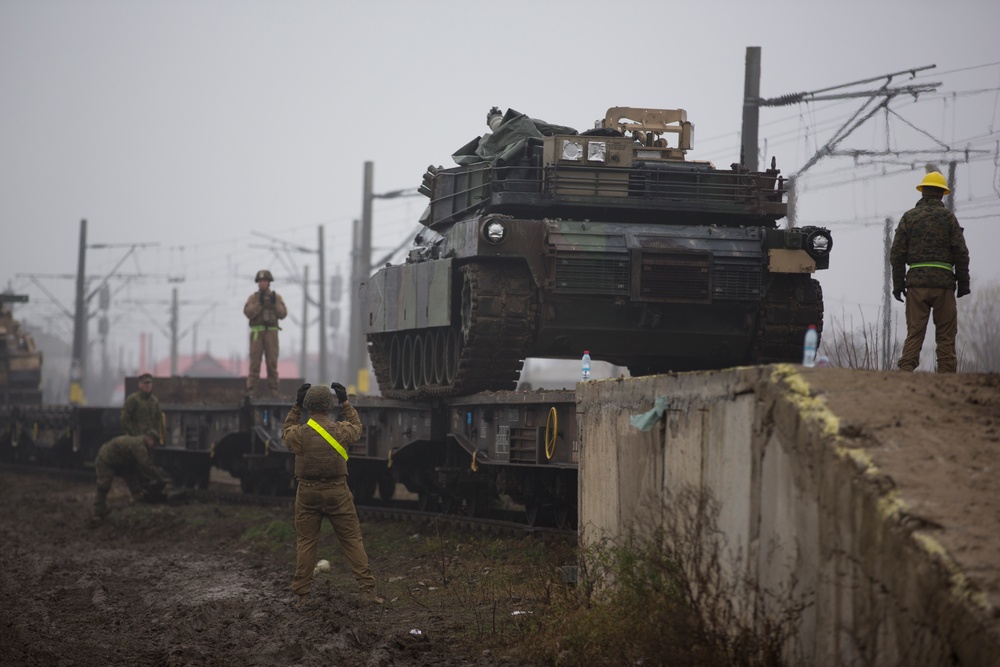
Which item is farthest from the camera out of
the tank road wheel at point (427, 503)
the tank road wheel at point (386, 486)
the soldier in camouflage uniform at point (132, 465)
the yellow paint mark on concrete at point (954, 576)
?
the soldier in camouflage uniform at point (132, 465)

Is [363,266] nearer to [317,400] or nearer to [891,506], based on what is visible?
[317,400]

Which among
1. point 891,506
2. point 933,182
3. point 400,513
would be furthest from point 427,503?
point 891,506

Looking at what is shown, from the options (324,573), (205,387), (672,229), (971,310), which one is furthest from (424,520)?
(971,310)

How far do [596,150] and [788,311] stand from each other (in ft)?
7.67

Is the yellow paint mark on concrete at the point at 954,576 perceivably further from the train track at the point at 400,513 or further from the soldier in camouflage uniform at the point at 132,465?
the soldier in camouflage uniform at the point at 132,465

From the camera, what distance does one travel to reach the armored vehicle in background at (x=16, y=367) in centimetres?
3581

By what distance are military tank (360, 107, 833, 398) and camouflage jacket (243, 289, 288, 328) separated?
594 cm

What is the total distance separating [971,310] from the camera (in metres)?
23.2

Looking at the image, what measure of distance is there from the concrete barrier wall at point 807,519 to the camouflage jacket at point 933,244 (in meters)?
3.56

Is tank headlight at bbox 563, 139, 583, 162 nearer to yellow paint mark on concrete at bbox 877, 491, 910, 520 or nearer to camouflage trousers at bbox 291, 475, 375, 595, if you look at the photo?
camouflage trousers at bbox 291, 475, 375, 595

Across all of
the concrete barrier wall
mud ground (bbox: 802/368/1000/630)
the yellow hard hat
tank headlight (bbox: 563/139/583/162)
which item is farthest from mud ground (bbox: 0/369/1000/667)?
the yellow hard hat

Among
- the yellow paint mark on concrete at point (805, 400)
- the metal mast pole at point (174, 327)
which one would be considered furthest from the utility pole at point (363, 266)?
the metal mast pole at point (174, 327)

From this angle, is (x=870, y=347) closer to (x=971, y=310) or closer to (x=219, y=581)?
(x=219, y=581)

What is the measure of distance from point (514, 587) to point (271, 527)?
5501 mm
